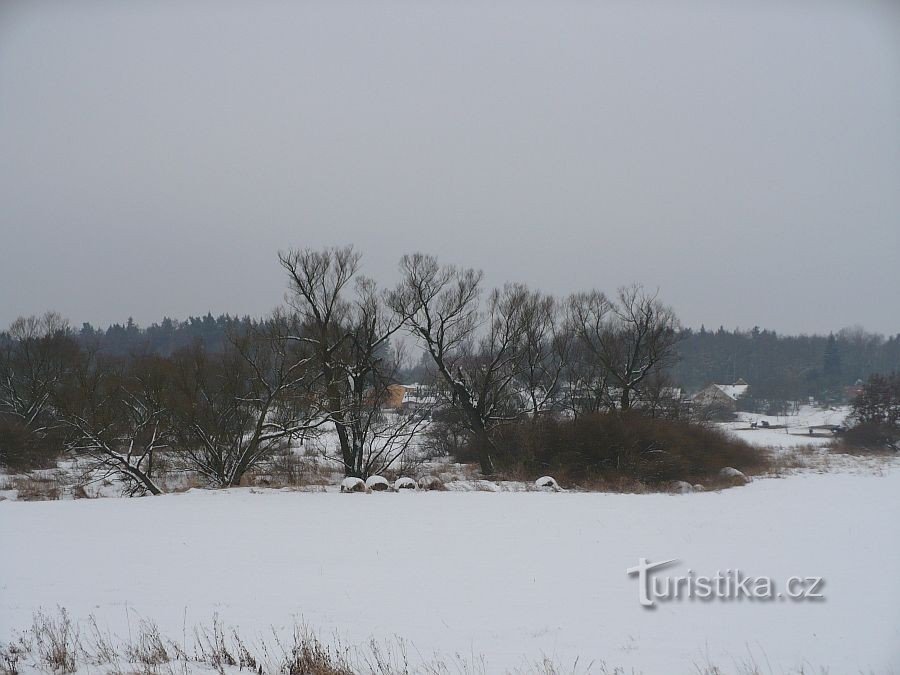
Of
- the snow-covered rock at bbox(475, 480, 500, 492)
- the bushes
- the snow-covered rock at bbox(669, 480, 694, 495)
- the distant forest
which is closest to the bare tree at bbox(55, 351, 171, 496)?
the snow-covered rock at bbox(475, 480, 500, 492)

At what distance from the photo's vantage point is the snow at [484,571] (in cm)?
718

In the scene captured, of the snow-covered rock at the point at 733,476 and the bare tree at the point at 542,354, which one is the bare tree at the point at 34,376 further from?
the snow-covered rock at the point at 733,476

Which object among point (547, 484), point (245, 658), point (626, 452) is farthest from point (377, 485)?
point (245, 658)

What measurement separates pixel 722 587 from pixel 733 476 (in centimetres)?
1685

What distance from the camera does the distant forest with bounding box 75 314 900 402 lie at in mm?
85062

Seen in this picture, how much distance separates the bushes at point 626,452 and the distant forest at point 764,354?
1919 inches

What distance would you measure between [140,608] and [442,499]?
9852 mm

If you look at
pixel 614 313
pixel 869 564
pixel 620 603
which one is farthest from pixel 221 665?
pixel 614 313

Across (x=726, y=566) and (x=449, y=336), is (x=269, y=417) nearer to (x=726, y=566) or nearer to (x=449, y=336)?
(x=449, y=336)

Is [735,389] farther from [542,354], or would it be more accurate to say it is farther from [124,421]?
[124,421]

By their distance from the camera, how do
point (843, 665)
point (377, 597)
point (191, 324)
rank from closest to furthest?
point (843, 665) < point (377, 597) < point (191, 324)

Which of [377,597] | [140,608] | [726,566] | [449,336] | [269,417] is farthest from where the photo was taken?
[449,336]

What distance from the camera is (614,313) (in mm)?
36500

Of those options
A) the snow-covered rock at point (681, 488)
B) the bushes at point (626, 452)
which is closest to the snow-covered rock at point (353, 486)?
the bushes at point (626, 452)
